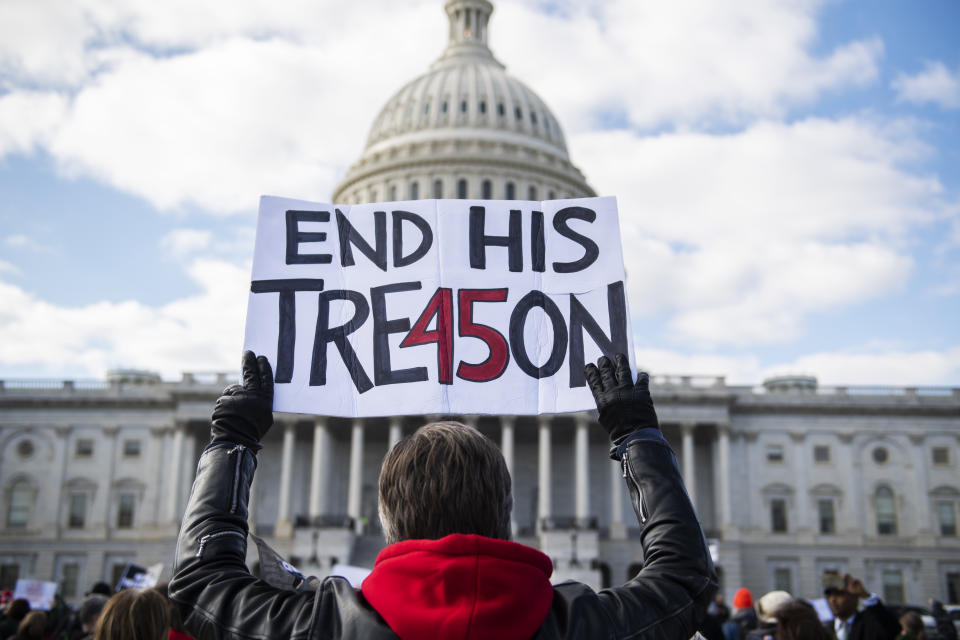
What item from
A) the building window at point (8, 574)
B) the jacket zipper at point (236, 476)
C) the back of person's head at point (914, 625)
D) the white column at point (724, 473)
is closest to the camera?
the jacket zipper at point (236, 476)

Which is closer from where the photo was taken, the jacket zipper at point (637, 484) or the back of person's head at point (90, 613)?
the jacket zipper at point (637, 484)

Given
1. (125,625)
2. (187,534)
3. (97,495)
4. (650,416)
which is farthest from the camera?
(97,495)

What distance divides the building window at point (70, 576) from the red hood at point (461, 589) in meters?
65.2

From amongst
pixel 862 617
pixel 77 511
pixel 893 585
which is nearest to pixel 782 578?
pixel 893 585

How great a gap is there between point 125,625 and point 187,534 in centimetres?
209

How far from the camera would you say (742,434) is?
63219mm

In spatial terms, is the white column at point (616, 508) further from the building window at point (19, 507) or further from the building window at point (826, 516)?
the building window at point (19, 507)

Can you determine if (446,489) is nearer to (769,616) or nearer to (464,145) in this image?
(769,616)

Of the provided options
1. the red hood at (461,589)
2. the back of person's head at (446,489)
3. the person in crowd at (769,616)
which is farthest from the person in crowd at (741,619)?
the red hood at (461,589)

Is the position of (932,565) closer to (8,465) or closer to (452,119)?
(452,119)

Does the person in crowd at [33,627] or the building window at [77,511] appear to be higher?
the building window at [77,511]

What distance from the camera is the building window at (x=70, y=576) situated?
6106 cm

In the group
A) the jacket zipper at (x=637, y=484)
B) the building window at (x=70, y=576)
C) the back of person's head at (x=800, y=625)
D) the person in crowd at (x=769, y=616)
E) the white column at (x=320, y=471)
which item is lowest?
the building window at (x=70, y=576)

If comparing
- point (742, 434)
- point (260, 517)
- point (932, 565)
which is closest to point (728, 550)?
point (742, 434)
